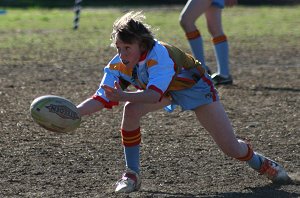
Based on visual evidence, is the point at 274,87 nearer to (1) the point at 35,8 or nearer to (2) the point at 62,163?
(2) the point at 62,163

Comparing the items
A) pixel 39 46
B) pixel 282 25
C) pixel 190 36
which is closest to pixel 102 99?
pixel 190 36

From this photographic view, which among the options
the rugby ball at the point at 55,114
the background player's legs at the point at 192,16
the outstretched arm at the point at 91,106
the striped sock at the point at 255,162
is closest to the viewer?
the rugby ball at the point at 55,114

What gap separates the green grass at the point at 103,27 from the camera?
58.4ft

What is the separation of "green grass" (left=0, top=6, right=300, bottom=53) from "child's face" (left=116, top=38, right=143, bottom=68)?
10.7 m

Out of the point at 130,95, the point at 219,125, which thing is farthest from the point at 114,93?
the point at 219,125

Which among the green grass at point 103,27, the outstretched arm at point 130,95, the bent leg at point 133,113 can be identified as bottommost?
the green grass at point 103,27

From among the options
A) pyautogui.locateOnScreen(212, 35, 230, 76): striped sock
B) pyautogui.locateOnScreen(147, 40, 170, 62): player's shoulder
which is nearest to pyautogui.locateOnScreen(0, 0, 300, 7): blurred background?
pyautogui.locateOnScreen(212, 35, 230, 76): striped sock

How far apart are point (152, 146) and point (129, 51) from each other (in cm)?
211

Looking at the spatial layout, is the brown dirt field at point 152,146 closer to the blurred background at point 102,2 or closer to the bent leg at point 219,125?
the bent leg at point 219,125

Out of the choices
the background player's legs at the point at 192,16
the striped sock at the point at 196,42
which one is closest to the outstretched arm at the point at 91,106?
the background player's legs at the point at 192,16

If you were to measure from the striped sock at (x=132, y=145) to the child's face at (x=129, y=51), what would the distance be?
2.00 ft

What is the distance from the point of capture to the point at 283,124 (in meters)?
9.09

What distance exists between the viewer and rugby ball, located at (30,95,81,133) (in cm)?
614

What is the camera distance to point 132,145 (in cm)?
639
